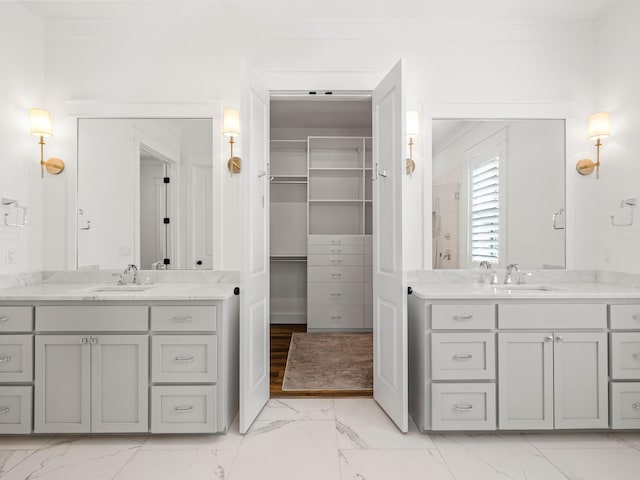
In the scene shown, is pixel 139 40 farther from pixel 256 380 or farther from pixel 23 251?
pixel 256 380

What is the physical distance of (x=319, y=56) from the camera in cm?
276

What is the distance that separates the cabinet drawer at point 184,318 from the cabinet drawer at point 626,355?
2296mm

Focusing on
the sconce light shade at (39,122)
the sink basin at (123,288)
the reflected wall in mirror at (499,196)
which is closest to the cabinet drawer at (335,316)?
the reflected wall in mirror at (499,196)

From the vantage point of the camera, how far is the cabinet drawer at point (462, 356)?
2.14 m

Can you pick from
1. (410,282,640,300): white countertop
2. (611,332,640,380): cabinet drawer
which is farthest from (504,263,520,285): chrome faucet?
(611,332,640,380): cabinet drawer

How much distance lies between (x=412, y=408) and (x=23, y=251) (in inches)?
110

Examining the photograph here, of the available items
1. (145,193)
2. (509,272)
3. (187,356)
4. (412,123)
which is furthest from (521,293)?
(145,193)

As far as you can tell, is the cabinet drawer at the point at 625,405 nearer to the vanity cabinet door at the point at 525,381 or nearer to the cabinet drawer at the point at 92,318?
the vanity cabinet door at the point at 525,381

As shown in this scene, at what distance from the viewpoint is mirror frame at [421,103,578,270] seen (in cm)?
272

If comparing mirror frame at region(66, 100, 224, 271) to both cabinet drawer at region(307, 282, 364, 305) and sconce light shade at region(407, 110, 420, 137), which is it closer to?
sconce light shade at region(407, 110, 420, 137)

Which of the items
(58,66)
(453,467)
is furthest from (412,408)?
(58,66)

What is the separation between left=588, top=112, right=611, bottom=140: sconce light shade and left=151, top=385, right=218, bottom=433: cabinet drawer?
3.01m

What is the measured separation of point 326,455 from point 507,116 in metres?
2.54

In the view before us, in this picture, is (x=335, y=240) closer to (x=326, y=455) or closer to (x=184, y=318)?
(x=184, y=318)
